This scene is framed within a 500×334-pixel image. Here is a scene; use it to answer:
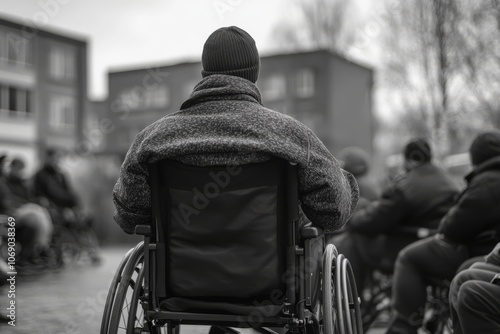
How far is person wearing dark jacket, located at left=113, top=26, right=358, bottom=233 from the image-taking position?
2787mm

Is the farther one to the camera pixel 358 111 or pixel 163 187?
pixel 358 111

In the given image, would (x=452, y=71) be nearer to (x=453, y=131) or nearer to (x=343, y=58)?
(x=453, y=131)

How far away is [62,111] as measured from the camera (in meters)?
44.8

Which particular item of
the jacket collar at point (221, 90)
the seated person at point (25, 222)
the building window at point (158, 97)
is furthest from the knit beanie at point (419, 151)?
the building window at point (158, 97)

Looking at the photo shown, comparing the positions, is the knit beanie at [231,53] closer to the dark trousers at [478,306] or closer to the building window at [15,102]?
the dark trousers at [478,306]

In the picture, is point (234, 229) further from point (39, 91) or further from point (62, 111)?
point (62, 111)

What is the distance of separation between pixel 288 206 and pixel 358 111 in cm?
3896

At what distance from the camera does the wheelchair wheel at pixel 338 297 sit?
2920mm

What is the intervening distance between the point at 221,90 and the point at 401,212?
2.89m

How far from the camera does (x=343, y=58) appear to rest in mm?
41594

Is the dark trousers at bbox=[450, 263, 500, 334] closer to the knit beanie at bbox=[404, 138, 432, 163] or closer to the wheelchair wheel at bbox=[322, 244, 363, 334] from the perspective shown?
the wheelchair wheel at bbox=[322, 244, 363, 334]

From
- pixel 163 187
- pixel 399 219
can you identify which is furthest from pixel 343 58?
pixel 163 187

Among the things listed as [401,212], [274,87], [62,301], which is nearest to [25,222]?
[62,301]

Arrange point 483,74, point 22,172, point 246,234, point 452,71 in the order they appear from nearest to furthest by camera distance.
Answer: point 246,234, point 22,172, point 483,74, point 452,71
